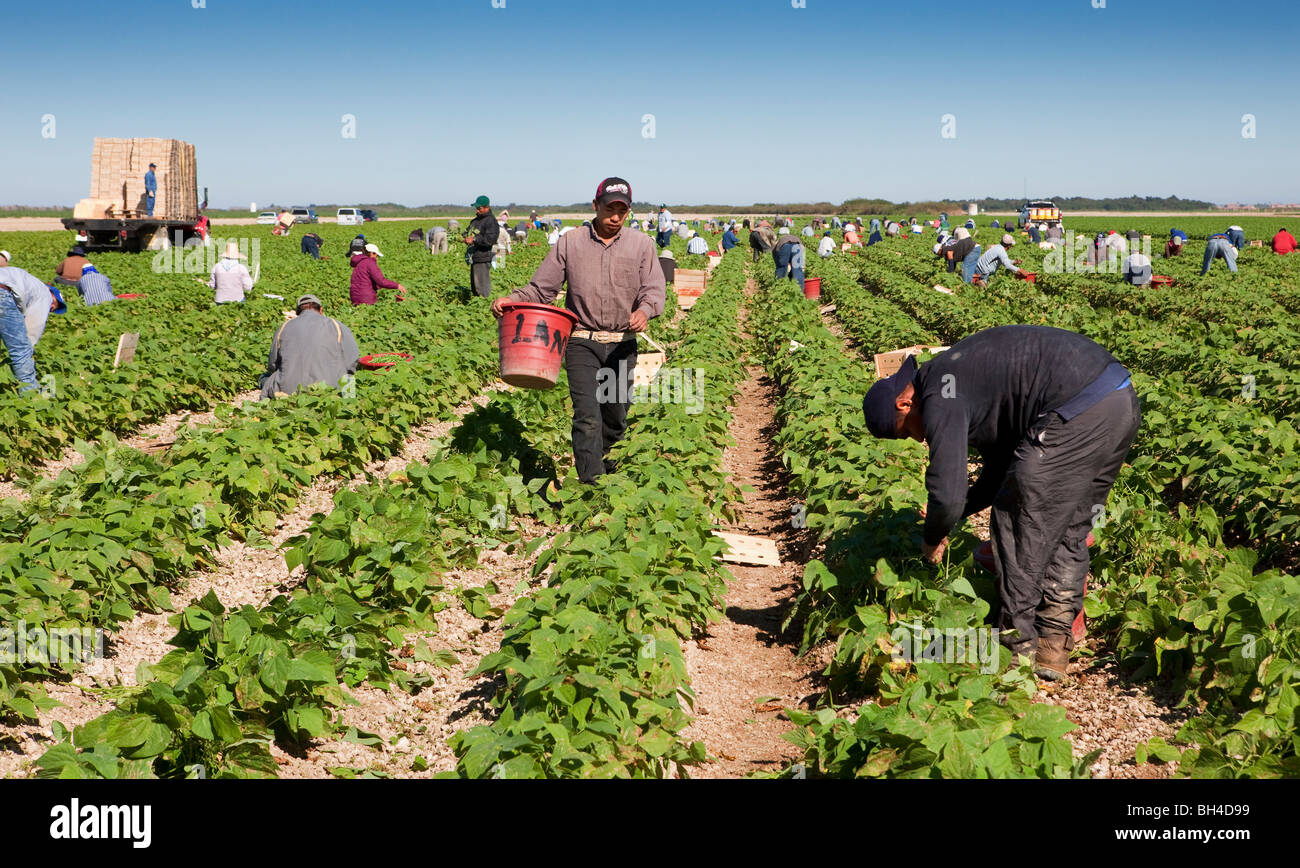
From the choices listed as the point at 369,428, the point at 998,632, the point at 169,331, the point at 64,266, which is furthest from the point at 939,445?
the point at 64,266

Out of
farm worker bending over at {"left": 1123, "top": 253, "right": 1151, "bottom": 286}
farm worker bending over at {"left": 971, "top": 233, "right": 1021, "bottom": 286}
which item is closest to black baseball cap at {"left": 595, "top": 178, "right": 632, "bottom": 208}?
farm worker bending over at {"left": 971, "top": 233, "right": 1021, "bottom": 286}

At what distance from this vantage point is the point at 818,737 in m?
3.44

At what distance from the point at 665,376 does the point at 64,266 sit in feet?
35.5

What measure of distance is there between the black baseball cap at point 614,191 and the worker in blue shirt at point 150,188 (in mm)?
28099

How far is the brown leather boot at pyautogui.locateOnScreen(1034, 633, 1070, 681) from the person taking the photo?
407 cm

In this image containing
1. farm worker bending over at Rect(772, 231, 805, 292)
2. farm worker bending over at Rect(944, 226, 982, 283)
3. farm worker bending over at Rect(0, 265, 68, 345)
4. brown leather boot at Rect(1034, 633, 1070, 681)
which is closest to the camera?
brown leather boot at Rect(1034, 633, 1070, 681)

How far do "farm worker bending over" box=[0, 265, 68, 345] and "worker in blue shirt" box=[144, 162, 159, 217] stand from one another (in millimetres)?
22999

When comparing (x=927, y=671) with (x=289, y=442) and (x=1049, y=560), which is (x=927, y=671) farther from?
(x=289, y=442)

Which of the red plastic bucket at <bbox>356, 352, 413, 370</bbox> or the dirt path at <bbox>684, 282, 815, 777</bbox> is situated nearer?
the dirt path at <bbox>684, 282, 815, 777</bbox>

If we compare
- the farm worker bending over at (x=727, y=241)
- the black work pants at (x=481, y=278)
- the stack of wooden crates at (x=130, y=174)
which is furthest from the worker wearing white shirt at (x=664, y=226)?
the black work pants at (x=481, y=278)

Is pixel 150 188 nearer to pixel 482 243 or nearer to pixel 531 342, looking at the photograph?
pixel 482 243

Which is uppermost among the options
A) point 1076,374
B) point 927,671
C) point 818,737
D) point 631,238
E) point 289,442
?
point 631,238

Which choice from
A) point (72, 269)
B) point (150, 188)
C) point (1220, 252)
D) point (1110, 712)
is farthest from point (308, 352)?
point (150, 188)

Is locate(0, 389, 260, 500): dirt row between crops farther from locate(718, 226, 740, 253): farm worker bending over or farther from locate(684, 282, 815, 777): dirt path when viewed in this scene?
locate(718, 226, 740, 253): farm worker bending over
